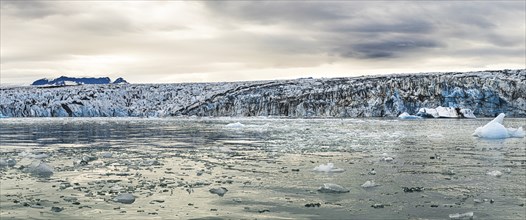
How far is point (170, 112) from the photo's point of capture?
8581cm

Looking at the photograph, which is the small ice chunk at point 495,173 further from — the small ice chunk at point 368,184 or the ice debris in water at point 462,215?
the ice debris in water at point 462,215

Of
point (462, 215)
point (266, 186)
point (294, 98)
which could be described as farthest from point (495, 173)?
point (294, 98)

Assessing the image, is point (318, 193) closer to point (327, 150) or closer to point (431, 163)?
point (431, 163)

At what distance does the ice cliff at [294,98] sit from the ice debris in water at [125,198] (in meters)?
68.1

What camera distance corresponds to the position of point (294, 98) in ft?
274

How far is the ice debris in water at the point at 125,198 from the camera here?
836 cm

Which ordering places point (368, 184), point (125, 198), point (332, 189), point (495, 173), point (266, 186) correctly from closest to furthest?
1. point (125, 198)
2. point (332, 189)
3. point (368, 184)
4. point (266, 186)
5. point (495, 173)

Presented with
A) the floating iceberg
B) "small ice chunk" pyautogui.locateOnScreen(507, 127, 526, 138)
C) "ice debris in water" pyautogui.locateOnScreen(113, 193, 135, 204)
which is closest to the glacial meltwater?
"ice debris in water" pyautogui.locateOnScreen(113, 193, 135, 204)

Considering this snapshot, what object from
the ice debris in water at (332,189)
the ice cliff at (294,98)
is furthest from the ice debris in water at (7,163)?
the ice cliff at (294,98)

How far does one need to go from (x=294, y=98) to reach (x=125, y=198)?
75471mm

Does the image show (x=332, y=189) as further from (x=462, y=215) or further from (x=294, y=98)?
(x=294, y=98)

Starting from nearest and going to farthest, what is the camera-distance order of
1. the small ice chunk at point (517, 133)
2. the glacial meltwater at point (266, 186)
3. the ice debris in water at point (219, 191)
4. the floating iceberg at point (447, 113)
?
the glacial meltwater at point (266, 186), the ice debris in water at point (219, 191), the small ice chunk at point (517, 133), the floating iceberg at point (447, 113)

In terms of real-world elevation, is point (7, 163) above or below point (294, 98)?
above

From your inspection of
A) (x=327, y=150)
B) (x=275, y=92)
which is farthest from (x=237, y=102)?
(x=327, y=150)
